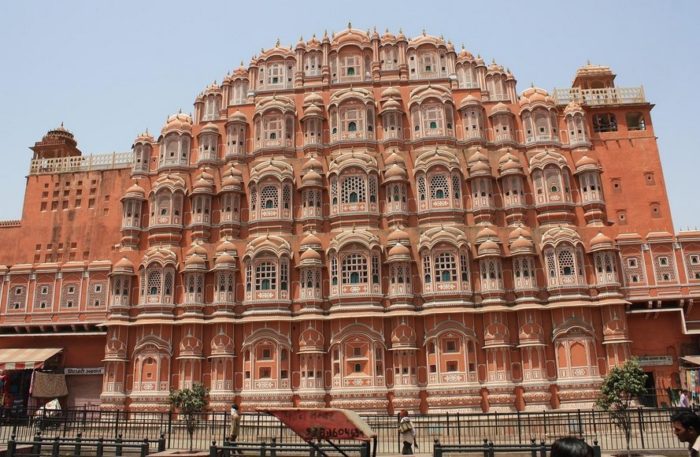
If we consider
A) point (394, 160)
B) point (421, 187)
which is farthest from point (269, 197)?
point (421, 187)

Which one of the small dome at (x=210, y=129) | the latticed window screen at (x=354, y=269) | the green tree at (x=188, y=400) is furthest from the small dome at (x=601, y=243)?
the small dome at (x=210, y=129)

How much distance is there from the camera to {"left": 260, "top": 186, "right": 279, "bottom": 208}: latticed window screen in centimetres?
3450

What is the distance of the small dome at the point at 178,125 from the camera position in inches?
1473

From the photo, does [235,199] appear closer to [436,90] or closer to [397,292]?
[397,292]

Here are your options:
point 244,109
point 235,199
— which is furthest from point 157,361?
point 244,109

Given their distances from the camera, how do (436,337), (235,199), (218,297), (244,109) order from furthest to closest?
(244,109)
(235,199)
(218,297)
(436,337)

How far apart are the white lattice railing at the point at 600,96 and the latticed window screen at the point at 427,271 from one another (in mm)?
14775

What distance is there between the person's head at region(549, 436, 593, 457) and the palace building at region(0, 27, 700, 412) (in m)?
26.3

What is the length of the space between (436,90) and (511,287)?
40.9 feet

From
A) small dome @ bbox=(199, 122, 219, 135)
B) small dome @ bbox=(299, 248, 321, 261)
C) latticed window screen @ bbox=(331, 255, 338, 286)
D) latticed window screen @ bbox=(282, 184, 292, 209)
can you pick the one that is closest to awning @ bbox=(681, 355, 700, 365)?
latticed window screen @ bbox=(331, 255, 338, 286)

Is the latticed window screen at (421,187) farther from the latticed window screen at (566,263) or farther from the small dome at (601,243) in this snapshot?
the small dome at (601,243)

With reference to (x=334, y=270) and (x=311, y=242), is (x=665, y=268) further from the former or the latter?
(x=311, y=242)

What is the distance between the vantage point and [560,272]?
104ft

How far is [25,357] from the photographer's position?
34.2 meters
